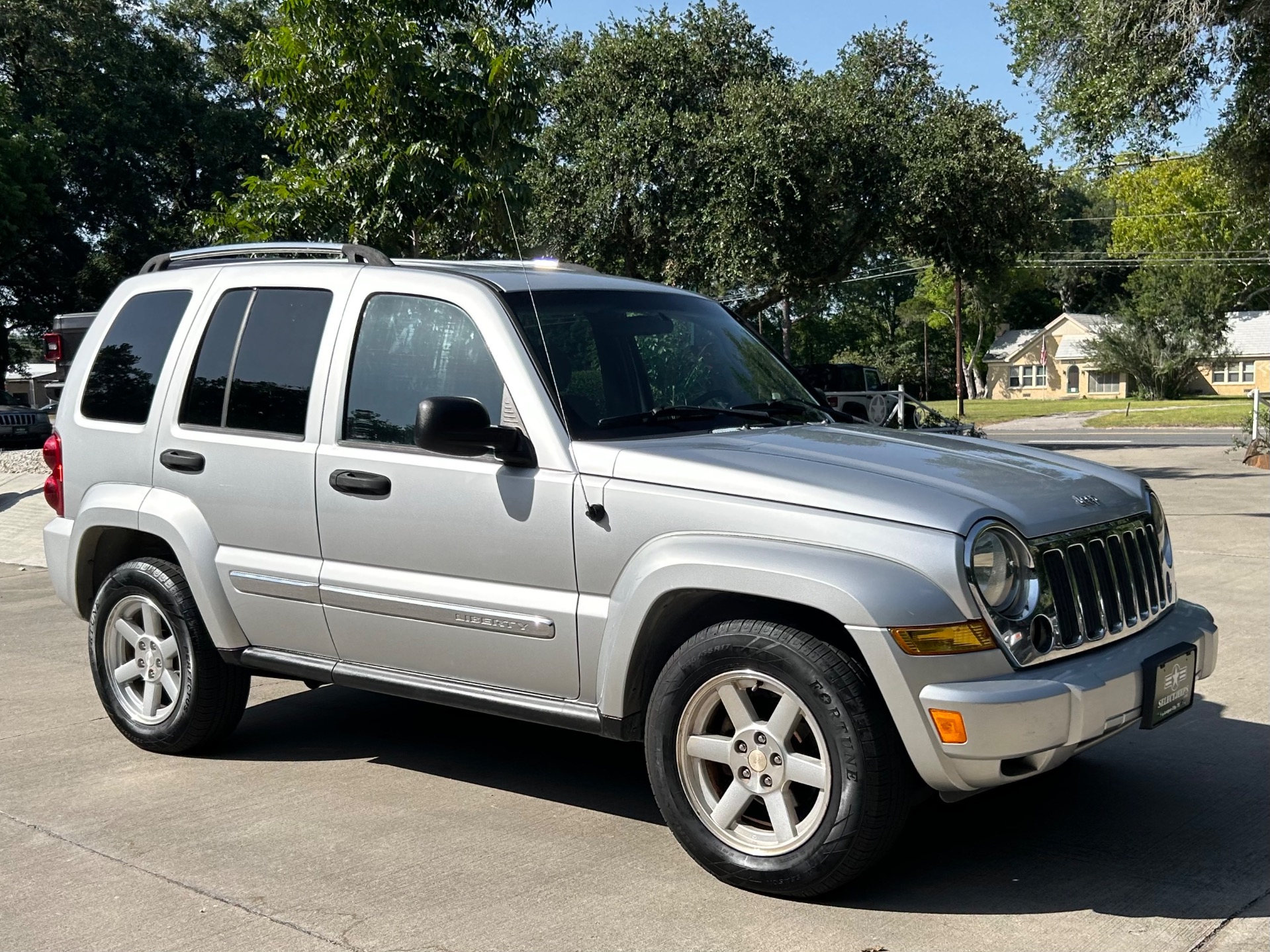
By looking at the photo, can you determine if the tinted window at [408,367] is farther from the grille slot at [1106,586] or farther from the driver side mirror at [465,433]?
the grille slot at [1106,586]

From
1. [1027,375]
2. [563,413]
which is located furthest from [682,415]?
[1027,375]

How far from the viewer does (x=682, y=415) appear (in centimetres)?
475

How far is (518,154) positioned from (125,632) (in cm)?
765

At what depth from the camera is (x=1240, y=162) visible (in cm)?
1906

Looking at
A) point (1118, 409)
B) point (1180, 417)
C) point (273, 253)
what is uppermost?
point (273, 253)

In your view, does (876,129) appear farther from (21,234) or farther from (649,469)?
(21,234)

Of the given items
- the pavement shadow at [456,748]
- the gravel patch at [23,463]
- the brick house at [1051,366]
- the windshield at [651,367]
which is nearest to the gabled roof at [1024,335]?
the brick house at [1051,366]

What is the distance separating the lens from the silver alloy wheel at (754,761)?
3.91 metres

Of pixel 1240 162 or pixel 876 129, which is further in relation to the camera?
pixel 876 129

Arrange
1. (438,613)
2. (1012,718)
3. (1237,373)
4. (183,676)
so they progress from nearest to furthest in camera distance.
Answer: (1012,718), (438,613), (183,676), (1237,373)

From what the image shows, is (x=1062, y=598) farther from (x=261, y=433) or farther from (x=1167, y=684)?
(x=261, y=433)

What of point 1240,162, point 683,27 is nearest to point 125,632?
point 1240,162

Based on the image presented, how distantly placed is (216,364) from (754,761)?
112 inches

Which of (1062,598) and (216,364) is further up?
(216,364)
